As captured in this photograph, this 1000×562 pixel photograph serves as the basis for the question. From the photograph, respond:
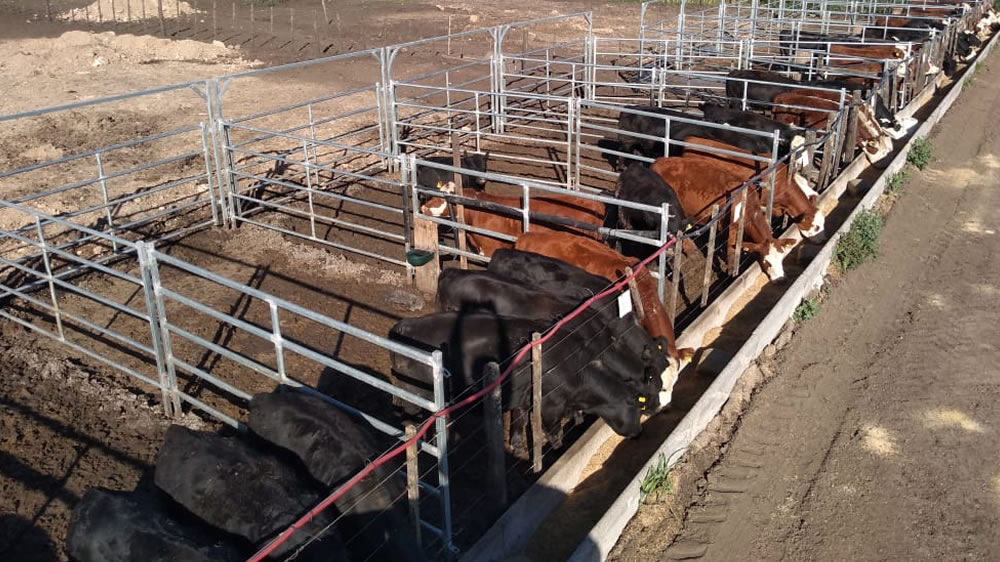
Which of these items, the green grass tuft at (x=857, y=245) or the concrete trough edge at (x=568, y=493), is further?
the green grass tuft at (x=857, y=245)

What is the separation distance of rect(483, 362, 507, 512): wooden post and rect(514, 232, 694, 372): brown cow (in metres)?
2.03

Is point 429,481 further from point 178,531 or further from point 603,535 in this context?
point 178,531

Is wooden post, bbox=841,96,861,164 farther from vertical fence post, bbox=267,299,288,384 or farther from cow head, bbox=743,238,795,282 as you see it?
vertical fence post, bbox=267,299,288,384

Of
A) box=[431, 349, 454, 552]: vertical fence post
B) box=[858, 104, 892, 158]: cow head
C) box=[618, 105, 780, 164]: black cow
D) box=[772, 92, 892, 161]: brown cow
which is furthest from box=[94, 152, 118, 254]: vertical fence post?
box=[858, 104, 892, 158]: cow head

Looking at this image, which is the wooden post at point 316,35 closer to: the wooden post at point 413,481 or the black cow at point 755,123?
the black cow at point 755,123

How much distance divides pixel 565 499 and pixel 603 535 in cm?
66

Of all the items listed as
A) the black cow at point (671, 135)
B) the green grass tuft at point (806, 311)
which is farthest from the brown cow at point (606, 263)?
the black cow at point (671, 135)

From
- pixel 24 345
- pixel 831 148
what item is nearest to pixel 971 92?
pixel 831 148

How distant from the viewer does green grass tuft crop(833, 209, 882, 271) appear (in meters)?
9.48

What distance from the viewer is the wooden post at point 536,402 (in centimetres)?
560

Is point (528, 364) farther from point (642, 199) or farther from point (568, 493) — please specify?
point (642, 199)

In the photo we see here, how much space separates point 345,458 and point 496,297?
2.30 meters

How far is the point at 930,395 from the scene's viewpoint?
22.7 feet

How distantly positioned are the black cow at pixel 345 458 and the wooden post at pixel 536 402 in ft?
3.89
